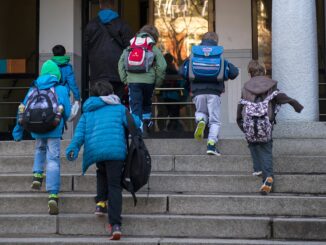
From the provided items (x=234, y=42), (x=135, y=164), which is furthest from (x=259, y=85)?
(x=234, y=42)

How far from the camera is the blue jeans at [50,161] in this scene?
283 inches

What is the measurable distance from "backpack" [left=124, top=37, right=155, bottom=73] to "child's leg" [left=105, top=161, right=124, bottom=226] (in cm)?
236

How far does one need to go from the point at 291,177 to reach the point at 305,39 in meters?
2.50

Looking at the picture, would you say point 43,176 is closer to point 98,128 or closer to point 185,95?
point 98,128

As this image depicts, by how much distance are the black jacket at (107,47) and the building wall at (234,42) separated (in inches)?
103

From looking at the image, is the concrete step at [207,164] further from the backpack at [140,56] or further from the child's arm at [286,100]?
the backpack at [140,56]

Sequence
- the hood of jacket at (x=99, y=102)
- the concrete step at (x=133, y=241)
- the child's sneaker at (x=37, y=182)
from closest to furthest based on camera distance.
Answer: the concrete step at (x=133, y=241) → the hood of jacket at (x=99, y=102) → the child's sneaker at (x=37, y=182)

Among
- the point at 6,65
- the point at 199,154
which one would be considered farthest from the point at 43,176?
the point at 6,65

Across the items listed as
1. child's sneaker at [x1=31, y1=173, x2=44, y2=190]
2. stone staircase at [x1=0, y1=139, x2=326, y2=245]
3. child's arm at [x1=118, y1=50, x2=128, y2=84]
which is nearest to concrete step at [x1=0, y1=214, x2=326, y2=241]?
stone staircase at [x1=0, y1=139, x2=326, y2=245]

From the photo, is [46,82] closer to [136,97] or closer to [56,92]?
[56,92]

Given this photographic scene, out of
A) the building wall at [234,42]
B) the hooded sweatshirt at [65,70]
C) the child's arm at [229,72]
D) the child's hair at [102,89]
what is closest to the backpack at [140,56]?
the child's arm at [229,72]

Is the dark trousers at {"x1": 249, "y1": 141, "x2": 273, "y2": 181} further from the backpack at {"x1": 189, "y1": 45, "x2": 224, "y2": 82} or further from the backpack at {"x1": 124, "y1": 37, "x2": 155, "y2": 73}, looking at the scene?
the backpack at {"x1": 124, "y1": 37, "x2": 155, "y2": 73}

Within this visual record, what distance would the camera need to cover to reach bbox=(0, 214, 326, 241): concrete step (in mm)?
6691

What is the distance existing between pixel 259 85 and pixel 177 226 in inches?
78.1
